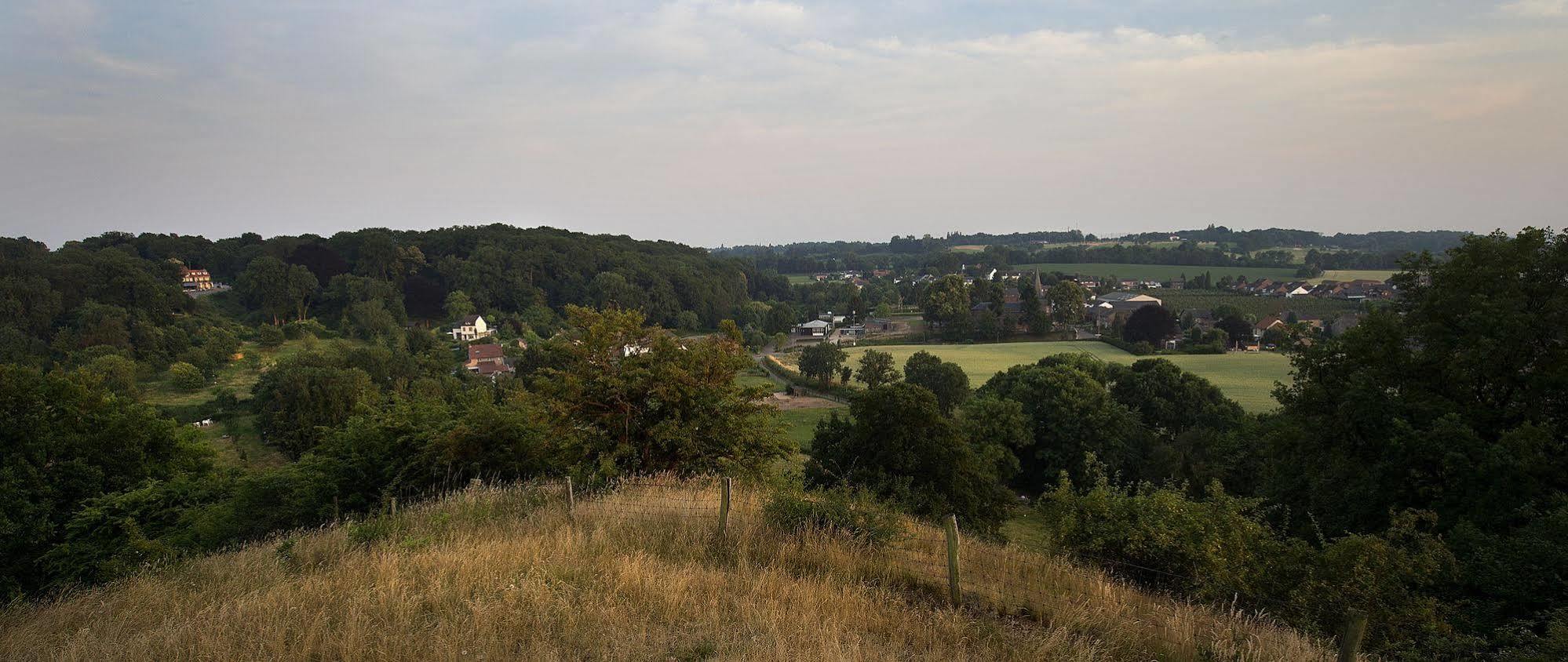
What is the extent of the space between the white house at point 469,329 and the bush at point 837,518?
79.5 meters

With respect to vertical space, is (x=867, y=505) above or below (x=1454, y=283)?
below

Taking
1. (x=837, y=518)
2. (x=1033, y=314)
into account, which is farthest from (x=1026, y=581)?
(x=1033, y=314)

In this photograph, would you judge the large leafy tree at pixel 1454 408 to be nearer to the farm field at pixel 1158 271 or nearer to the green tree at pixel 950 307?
the green tree at pixel 950 307

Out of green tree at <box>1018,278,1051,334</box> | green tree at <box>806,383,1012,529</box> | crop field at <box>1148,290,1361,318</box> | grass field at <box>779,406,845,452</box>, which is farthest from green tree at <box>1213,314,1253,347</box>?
green tree at <box>806,383,1012,529</box>

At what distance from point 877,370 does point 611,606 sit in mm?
46831

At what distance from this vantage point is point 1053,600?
20.3 feet

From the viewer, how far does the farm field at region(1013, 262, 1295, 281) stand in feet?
415

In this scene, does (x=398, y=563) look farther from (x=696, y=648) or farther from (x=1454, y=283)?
(x=1454, y=283)

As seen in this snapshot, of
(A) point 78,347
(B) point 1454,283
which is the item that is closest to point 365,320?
(A) point 78,347

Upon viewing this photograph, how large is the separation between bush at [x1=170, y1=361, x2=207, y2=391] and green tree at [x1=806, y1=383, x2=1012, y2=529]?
47407 millimetres

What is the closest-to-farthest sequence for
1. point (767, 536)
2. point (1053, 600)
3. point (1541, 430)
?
point (1053, 600) < point (767, 536) < point (1541, 430)

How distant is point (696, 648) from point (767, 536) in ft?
8.92

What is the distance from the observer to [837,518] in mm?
7699

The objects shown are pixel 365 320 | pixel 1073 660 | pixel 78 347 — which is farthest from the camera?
pixel 365 320
